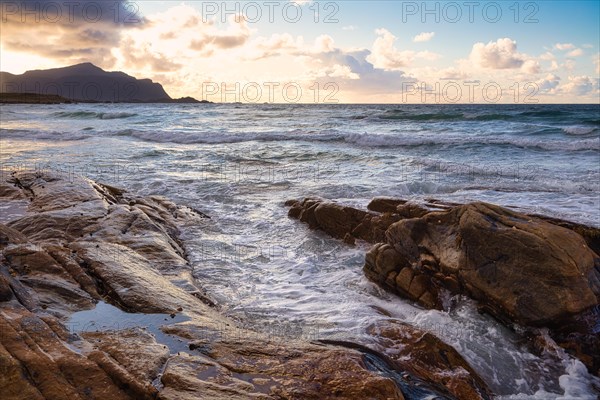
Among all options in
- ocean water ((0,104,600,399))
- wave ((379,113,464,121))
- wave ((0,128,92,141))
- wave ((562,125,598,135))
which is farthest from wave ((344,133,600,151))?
wave ((0,128,92,141))

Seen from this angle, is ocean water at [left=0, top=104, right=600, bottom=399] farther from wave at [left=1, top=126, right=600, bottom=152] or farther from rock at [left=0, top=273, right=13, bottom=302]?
rock at [left=0, top=273, right=13, bottom=302]

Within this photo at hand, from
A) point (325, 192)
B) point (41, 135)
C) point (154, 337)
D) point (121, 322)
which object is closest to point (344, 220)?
point (325, 192)

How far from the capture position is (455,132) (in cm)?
2858

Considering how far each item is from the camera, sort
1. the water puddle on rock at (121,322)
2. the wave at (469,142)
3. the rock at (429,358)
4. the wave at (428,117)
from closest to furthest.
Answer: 1. the water puddle on rock at (121,322)
2. the rock at (429,358)
3. the wave at (469,142)
4. the wave at (428,117)

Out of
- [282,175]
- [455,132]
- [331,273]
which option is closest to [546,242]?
[331,273]

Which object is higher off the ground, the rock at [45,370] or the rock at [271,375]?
the rock at [45,370]

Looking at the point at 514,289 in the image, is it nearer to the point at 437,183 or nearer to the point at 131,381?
the point at 131,381

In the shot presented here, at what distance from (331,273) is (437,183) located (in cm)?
687

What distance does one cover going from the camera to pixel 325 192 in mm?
11695

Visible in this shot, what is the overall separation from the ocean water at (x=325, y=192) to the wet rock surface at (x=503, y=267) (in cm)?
25

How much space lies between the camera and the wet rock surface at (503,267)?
486cm

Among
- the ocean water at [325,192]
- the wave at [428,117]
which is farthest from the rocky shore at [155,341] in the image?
the wave at [428,117]

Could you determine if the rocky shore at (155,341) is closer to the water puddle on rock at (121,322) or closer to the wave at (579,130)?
the water puddle on rock at (121,322)

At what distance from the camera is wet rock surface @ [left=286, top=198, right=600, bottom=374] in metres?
4.86
